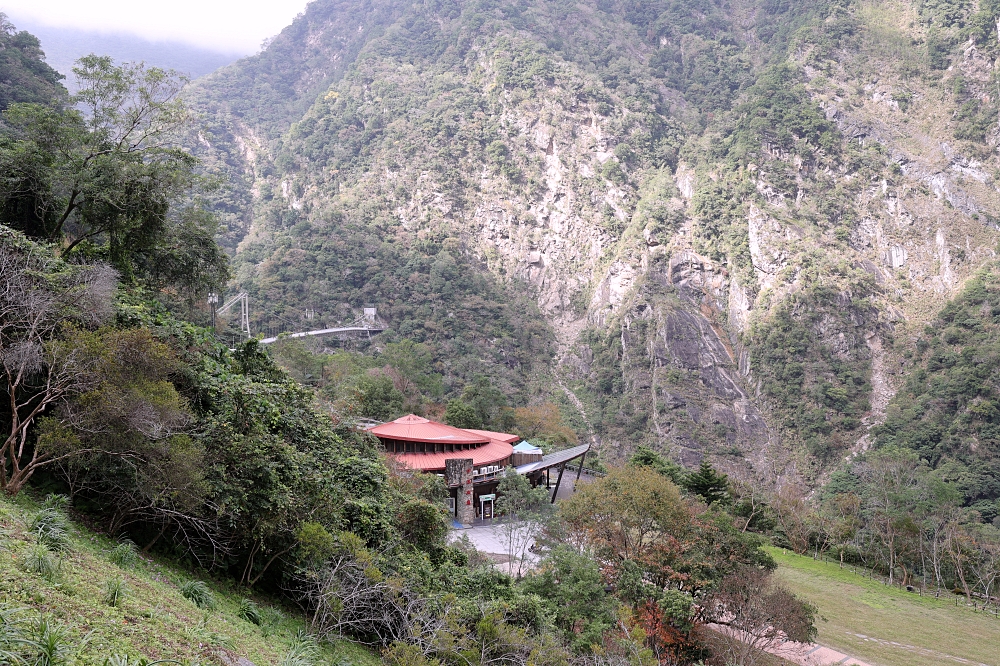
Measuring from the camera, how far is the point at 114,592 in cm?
532

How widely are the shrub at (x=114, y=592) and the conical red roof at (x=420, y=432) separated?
2012cm

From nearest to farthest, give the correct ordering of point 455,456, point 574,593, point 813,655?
point 574,593 → point 813,655 → point 455,456

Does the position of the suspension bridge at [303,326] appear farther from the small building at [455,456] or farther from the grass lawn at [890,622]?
the grass lawn at [890,622]

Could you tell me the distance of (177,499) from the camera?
25.3 ft

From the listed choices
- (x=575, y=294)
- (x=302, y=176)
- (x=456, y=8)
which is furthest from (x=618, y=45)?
(x=302, y=176)

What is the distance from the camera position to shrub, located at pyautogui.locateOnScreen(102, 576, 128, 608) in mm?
5246

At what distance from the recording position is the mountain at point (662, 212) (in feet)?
189

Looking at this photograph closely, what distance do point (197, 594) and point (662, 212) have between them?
229 ft

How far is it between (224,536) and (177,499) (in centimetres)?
138

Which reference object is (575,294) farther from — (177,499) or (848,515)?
(177,499)

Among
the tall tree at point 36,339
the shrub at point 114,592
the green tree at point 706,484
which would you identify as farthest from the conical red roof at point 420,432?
the shrub at point 114,592

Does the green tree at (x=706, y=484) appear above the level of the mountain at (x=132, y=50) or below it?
below

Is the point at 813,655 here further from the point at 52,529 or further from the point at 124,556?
the point at 52,529

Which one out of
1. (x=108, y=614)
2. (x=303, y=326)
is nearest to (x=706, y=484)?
(x=108, y=614)
